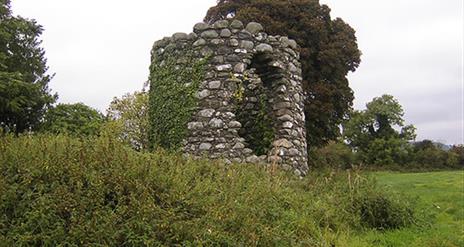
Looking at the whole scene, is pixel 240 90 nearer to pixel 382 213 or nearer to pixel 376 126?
pixel 382 213

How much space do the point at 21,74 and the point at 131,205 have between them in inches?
662

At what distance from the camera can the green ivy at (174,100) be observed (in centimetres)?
929

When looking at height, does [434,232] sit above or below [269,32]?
below

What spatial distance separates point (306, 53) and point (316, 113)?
231 centimetres

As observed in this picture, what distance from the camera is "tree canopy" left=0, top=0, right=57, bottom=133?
741 inches

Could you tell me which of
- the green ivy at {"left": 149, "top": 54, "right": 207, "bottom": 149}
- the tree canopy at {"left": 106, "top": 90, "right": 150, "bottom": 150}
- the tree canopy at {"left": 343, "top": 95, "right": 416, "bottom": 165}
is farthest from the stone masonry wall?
the tree canopy at {"left": 343, "top": 95, "right": 416, "bottom": 165}

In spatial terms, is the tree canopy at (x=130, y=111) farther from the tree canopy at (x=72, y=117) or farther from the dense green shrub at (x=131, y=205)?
the dense green shrub at (x=131, y=205)

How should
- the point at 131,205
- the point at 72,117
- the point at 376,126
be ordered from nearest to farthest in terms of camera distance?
the point at 131,205 < the point at 72,117 < the point at 376,126

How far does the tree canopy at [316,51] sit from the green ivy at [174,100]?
8.37m

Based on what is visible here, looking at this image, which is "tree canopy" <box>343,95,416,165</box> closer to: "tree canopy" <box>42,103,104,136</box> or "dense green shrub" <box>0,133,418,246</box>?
"tree canopy" <box>42,103,104,136</box>

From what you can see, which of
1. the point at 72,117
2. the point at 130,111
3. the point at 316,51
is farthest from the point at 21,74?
the point at 316,51

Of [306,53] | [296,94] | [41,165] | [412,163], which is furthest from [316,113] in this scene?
[412,163]

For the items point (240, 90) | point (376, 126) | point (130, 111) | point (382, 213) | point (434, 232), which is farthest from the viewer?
point (376, 126)

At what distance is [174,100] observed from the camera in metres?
9.48
